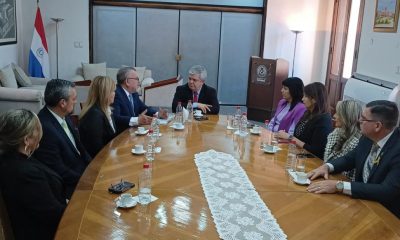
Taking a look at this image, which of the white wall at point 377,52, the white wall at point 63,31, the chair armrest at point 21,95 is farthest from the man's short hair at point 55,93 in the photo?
the white wall at point 63,31

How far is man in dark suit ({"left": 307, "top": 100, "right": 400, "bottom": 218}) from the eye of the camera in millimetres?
2037

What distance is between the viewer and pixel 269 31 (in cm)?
775

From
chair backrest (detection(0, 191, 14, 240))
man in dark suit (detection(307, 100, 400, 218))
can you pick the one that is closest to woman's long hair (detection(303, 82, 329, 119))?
man in dark suit (detection(307, 100, 400, 218))

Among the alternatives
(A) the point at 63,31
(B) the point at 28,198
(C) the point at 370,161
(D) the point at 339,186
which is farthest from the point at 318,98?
(A) the point at 63,31

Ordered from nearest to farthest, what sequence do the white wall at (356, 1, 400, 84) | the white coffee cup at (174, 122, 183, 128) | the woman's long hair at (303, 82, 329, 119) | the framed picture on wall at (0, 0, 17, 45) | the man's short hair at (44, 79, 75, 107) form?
the man's short hair at (44, 79, 75, 107) → the woman's long hair at (303, 82, 329, 119) → the white coffee cup at (174, 122, 183, 128) → the white wall at (356, 1, 400, 84) → the framed picture on wall at (0, 0, 17, 45)

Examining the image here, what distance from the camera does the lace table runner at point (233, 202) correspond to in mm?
1670

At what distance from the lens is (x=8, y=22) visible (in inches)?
262

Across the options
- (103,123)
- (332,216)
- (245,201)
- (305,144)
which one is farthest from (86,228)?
(305,144)

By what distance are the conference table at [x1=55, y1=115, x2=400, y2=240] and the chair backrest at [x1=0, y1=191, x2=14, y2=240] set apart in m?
0.25

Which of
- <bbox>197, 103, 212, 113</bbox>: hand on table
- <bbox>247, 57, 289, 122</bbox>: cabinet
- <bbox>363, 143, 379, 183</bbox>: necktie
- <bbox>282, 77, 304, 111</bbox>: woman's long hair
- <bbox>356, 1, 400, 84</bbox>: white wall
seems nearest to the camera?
<bbox>363, 143, 379, 183</bbox>: necktie

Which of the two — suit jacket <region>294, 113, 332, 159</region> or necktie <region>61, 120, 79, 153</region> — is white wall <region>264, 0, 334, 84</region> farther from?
necktie <region>61, 120, 79, 153</region>

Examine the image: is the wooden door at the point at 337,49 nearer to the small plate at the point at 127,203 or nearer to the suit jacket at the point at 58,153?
the suit jacket at the point at 58,153

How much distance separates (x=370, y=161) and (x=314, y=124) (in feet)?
2.73

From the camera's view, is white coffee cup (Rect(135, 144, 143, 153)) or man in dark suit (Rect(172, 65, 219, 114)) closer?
white coffee cup (Rect(135, 144, 143, 153))
